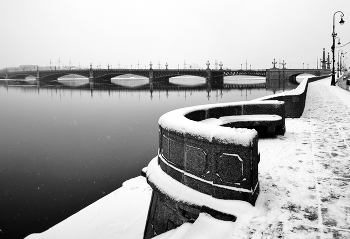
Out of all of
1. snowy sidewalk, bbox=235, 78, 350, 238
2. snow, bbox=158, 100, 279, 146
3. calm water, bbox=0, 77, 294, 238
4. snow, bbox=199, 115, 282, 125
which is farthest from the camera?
calm water, bbox=0, 77, 294, 238

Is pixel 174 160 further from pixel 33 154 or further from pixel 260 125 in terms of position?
pixel 33 154

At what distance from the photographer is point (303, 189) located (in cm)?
423

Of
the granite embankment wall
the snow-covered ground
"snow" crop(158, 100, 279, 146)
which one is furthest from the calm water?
"snow" crop(158, 100, 279, 146)

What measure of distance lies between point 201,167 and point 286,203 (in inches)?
46.8

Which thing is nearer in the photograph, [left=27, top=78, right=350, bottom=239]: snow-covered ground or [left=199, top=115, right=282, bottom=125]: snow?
[left=27, top=78, right=350, bottom=239]: snow-covered ground

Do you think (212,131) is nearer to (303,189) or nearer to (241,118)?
(303,189)

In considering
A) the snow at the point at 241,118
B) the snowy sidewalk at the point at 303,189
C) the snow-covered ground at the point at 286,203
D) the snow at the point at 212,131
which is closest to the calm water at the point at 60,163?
the snow-covered ground at the point at 286,203

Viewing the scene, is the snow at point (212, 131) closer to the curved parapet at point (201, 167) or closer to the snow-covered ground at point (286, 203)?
the curved parapet at point (201, 167)

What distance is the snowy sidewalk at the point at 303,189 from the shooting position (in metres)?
3.22

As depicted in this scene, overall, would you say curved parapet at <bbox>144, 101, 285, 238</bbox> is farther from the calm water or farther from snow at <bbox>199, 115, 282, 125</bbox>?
the calm water

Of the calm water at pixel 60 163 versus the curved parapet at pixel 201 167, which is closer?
the curved parapet at pixel 201 167

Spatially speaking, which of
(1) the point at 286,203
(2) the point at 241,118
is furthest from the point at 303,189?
(2) the point at 241,118

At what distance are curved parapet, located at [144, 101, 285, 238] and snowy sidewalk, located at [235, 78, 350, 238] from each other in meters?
0.38

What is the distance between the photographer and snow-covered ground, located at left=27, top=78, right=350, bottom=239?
3.30m
